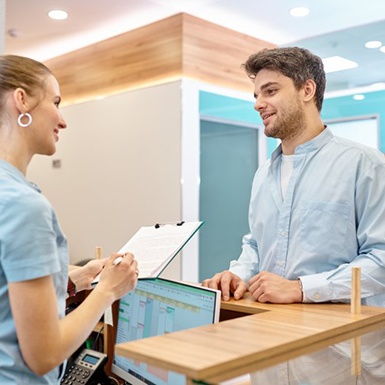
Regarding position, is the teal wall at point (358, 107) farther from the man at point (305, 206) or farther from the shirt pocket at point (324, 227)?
the shirt pocket at point (324, 227)

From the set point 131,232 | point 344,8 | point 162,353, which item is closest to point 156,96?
point 131,232

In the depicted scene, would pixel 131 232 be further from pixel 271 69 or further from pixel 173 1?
pixel 271 69

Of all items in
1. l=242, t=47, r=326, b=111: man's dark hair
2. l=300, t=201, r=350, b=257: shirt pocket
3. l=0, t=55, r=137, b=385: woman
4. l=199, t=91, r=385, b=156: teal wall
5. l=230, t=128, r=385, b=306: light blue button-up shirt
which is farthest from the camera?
l=199, t=91, r=385, b=156: teal wall

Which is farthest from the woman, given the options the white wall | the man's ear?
the white wall

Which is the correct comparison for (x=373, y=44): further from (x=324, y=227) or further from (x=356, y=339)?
(x=356, y=339)

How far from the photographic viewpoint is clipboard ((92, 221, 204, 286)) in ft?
Answer: 4.38

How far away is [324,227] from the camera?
1.77 m

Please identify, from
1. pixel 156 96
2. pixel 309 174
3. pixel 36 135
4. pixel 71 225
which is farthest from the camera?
pixel 71 225

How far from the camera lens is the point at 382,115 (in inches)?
197

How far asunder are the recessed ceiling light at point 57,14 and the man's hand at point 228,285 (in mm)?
4109

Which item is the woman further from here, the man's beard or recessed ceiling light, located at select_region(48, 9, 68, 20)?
recessed ceiling light, located at select_region(48, 9, 68, 20)

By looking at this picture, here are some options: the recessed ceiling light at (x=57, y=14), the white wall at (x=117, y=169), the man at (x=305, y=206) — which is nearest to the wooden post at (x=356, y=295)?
the man at (x=305, y=206)

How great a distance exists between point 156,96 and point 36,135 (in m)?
4.15

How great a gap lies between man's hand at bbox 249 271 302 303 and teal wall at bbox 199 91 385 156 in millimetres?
3697
